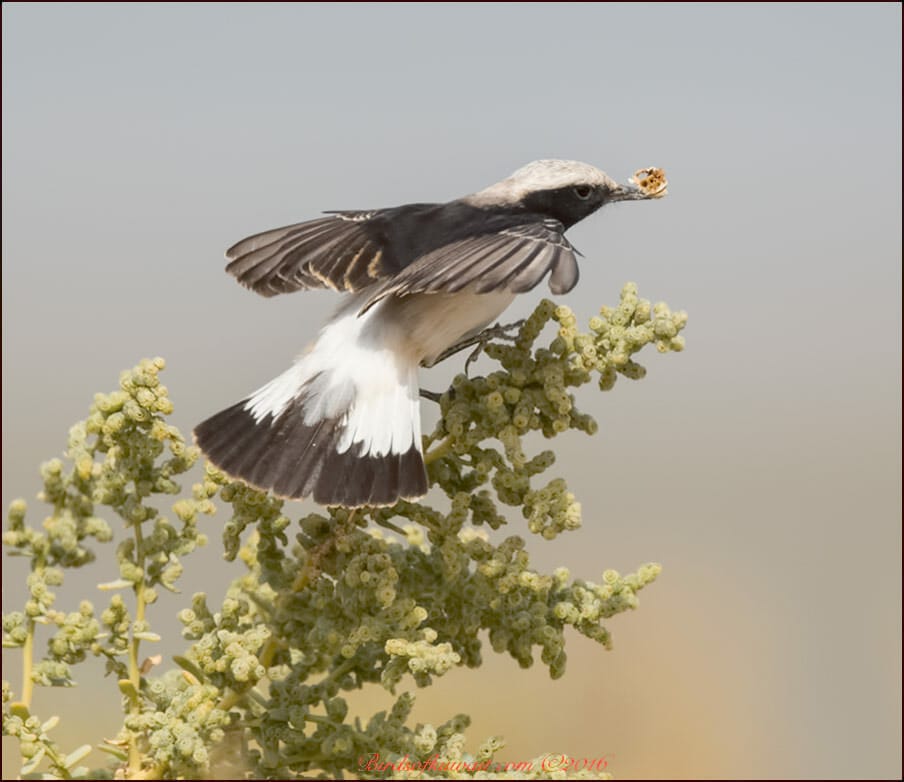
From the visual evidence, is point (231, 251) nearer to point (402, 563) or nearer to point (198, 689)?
point (402, 563)

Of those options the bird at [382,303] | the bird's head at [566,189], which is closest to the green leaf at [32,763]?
the bird at [382,303]

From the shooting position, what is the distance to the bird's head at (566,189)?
3.28 m

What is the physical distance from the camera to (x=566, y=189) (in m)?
3.35

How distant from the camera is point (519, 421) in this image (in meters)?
2.32

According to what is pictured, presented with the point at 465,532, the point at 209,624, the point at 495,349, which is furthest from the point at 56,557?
the point at 495,349

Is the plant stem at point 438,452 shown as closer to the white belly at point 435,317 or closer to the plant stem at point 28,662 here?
the white belly at point 435,317

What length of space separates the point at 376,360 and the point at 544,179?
86cm

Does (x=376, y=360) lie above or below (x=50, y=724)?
above

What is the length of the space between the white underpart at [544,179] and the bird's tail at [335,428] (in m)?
0.63

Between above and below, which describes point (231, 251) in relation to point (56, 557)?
above

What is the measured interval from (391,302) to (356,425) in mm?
426

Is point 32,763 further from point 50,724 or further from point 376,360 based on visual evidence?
point 376,360

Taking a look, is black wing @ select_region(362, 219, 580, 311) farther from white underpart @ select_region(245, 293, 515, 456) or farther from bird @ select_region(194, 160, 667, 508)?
white underpart @ select_region(245, 293, 515, 456)

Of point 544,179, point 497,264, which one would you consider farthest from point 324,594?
point 544,179
